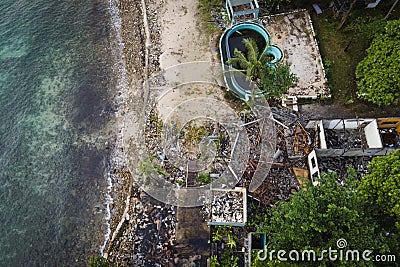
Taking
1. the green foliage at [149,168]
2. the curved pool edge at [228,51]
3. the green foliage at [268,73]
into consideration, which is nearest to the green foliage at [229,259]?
the green foliage at [149,168]

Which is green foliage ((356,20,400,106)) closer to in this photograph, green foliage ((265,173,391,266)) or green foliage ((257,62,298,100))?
green foliage ((257,62,298,100))

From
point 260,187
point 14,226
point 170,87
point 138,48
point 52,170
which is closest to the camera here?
point 260,187

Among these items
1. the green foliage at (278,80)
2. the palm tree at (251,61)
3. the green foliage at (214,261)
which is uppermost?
the palm tree at (251,61)

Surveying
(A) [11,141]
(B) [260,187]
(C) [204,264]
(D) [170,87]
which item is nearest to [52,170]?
(A) [11,141]

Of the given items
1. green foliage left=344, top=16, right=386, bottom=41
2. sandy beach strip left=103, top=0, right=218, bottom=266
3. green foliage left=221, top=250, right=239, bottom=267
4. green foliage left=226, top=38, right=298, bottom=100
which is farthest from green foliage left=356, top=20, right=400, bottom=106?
green foliage left=221, top=250, right=239, bottom=267

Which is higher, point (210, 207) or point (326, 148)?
point (326, 148)

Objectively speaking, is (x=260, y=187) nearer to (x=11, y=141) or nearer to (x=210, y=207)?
(x=210, y=207)

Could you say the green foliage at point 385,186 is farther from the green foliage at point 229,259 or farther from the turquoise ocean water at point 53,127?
the turquoise ocean water at point 53,127
